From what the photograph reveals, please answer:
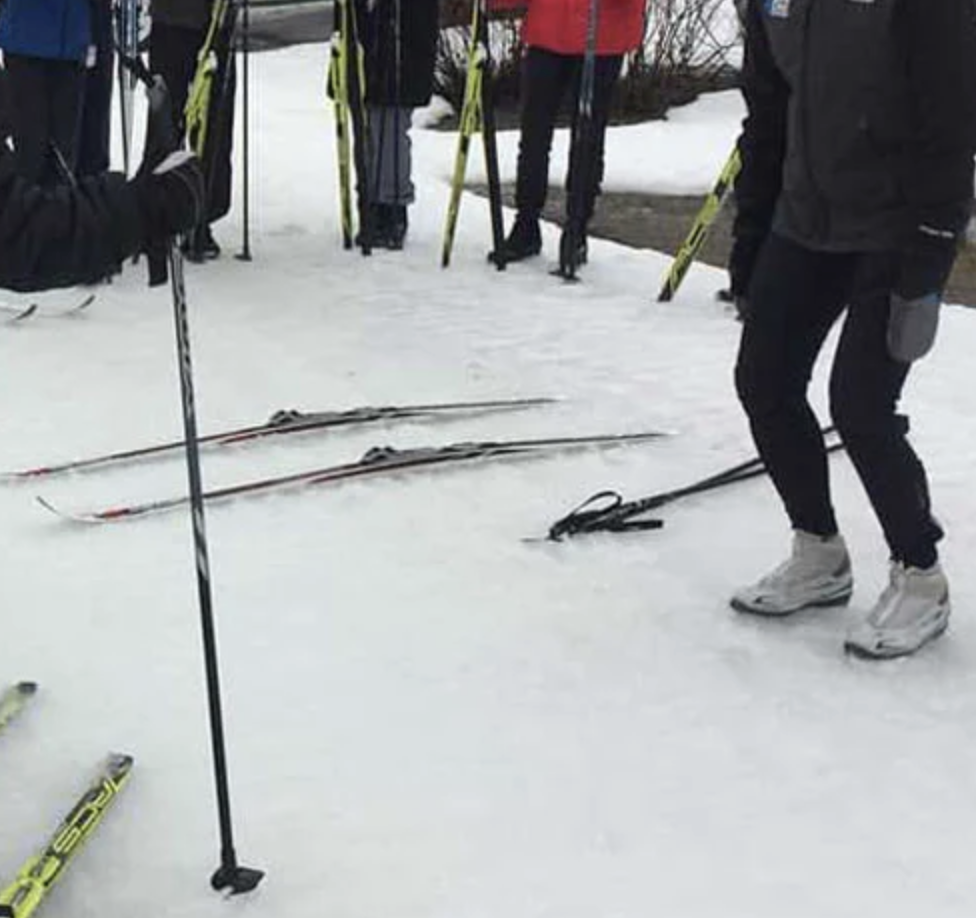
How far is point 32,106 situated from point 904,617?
4.00m

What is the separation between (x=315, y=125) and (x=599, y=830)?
27.0 feet

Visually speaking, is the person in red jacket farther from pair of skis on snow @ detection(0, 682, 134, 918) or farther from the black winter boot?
pair of skis on snow @ detection(0, 682, 134, 918)

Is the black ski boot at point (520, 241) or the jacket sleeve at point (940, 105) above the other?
the jacket sleeve at point (940, 105)

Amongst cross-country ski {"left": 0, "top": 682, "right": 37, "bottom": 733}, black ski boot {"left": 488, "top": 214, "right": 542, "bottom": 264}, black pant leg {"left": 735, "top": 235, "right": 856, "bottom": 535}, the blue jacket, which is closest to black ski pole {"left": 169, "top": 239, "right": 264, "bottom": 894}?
cross-country ski {"left": 0, "top": 682, "right": 37, "bottom": 733}

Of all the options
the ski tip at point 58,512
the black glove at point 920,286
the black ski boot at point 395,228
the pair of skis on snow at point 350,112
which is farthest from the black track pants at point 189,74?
the black glove at point 920,286

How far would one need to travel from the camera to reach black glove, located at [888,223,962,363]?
332cm

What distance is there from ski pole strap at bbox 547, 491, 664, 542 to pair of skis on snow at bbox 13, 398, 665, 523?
19.6 inches

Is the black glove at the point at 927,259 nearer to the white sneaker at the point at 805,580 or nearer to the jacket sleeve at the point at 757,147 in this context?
the jacket sleeve at the point at 757,147

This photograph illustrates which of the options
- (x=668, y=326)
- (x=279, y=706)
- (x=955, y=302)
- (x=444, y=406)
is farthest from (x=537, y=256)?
(x=279, y=706)

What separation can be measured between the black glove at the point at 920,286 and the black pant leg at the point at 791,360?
0.26m

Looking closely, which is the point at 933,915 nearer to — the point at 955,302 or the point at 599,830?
the point at 599,830

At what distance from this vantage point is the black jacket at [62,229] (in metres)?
2.54

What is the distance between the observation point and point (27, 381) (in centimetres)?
561

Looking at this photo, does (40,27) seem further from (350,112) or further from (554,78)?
(554,78)
